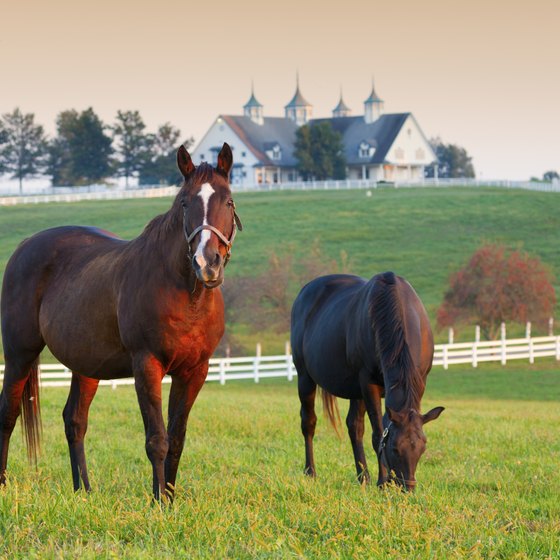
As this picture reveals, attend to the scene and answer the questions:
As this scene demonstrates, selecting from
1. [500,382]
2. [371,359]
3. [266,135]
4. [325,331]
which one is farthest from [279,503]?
[266,135]

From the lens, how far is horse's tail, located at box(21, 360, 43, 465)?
7.97 metres

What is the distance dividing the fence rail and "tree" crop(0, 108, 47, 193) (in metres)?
77.1

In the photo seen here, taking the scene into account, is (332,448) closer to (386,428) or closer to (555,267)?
(386,428)

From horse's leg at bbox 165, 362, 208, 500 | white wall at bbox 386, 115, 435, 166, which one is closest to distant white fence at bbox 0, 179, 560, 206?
white wall at bbox 386, 115, 435, 166

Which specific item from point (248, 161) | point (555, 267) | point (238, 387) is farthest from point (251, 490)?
point (248, 161)

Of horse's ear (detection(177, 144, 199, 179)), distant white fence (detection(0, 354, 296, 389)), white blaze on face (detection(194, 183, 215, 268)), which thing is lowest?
distant white fence (detection(0, 354, 296, 389))

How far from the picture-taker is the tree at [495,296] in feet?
126

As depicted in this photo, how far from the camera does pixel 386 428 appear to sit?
23.3 ft

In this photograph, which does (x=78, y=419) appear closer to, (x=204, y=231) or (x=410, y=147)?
(x=204, y=231)

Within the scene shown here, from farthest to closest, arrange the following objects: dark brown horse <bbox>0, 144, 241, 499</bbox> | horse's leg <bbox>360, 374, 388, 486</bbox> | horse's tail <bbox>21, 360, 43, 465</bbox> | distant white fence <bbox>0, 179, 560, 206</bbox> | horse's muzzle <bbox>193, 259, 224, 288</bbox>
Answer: distant white fence <bbox>0, 179, 560, 206</bbox>
horse's leg <bbox>360, 374, 388, 486</bbox>
horse's tail <bbox>21, 360, 43, 465</bbox>
dark brown horse <bbox>0, 144, 241, 499</bbox>
horse's muzzle <bbox>193, 259, 224, 288</bbox>

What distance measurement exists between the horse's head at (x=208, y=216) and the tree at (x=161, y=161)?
95686mm

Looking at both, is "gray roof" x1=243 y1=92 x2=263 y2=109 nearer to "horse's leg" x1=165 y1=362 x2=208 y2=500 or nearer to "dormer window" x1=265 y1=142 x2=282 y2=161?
"dormer window" x1=265 y1=142 x2=282 y2=161

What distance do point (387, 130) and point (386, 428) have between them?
10557cm

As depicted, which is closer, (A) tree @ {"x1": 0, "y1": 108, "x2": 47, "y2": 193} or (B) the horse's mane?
(B) the horse's mane
